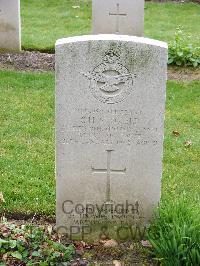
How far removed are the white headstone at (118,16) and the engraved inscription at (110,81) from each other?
229 inches

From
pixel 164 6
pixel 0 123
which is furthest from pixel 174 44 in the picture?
pixel 164 6

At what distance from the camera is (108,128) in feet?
14.5

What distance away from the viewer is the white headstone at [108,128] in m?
4.25

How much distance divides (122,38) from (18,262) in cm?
174

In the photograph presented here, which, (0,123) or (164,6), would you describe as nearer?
(0,123)

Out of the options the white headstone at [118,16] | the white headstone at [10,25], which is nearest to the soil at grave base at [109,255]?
the white headstone at [10,25]

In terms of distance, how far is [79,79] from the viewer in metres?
4.30

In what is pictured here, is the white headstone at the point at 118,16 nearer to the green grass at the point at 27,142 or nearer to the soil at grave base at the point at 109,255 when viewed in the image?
the green grass at the point at 27,142

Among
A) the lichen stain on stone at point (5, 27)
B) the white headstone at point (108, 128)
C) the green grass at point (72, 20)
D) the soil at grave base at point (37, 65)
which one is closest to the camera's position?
the white headstone at point (108, 128)

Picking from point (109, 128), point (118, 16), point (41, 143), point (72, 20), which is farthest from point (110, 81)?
point (72, 20)

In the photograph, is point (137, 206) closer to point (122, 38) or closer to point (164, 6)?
point (122, 38)

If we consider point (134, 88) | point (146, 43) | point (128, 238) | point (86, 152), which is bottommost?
point (128, 238)

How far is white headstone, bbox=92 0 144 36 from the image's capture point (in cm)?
991

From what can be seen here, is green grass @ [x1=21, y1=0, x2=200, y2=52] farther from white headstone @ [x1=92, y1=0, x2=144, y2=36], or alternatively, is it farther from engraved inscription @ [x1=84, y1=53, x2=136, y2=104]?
engraved inscription @ [x1=84, y1=53, x2=136, y2=104]
